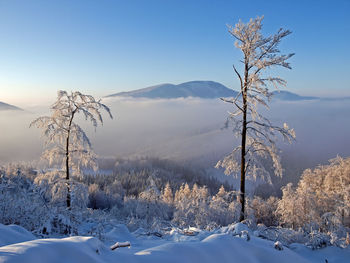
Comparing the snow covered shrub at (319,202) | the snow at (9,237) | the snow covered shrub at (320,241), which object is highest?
the snow at (9,237)

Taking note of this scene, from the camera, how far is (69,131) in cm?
1155

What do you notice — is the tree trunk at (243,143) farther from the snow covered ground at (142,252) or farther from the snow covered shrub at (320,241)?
the snow covered ground at (142,252)

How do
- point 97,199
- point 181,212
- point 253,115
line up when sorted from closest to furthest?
point 253,115 < point 181,212 < point 97,199

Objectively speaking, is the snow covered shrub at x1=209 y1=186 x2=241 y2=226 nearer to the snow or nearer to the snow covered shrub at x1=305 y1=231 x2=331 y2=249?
the snow covered shrub at x1=305 y1=231 x2=331 y2=249


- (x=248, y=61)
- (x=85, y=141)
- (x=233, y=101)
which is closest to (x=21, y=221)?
(x=85, y=141)

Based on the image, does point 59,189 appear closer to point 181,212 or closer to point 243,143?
point 243,143

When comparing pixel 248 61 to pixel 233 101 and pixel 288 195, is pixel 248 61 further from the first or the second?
pixel 288 195

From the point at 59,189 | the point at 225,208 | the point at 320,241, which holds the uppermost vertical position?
the point at 320,241

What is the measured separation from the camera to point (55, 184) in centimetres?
1101

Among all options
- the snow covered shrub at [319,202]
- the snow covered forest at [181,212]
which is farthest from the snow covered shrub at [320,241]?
the snow covered shrub at [319,202]

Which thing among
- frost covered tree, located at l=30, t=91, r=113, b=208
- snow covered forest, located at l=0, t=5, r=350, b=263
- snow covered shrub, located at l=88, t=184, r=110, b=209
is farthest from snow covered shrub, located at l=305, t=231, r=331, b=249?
snow covered shrub, located at l=88, t=184, r=110, b=209

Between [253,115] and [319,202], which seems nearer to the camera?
[253,115]

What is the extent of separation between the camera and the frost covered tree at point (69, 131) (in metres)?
11.2

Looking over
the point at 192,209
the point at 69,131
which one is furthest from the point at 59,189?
the point at 192,209
